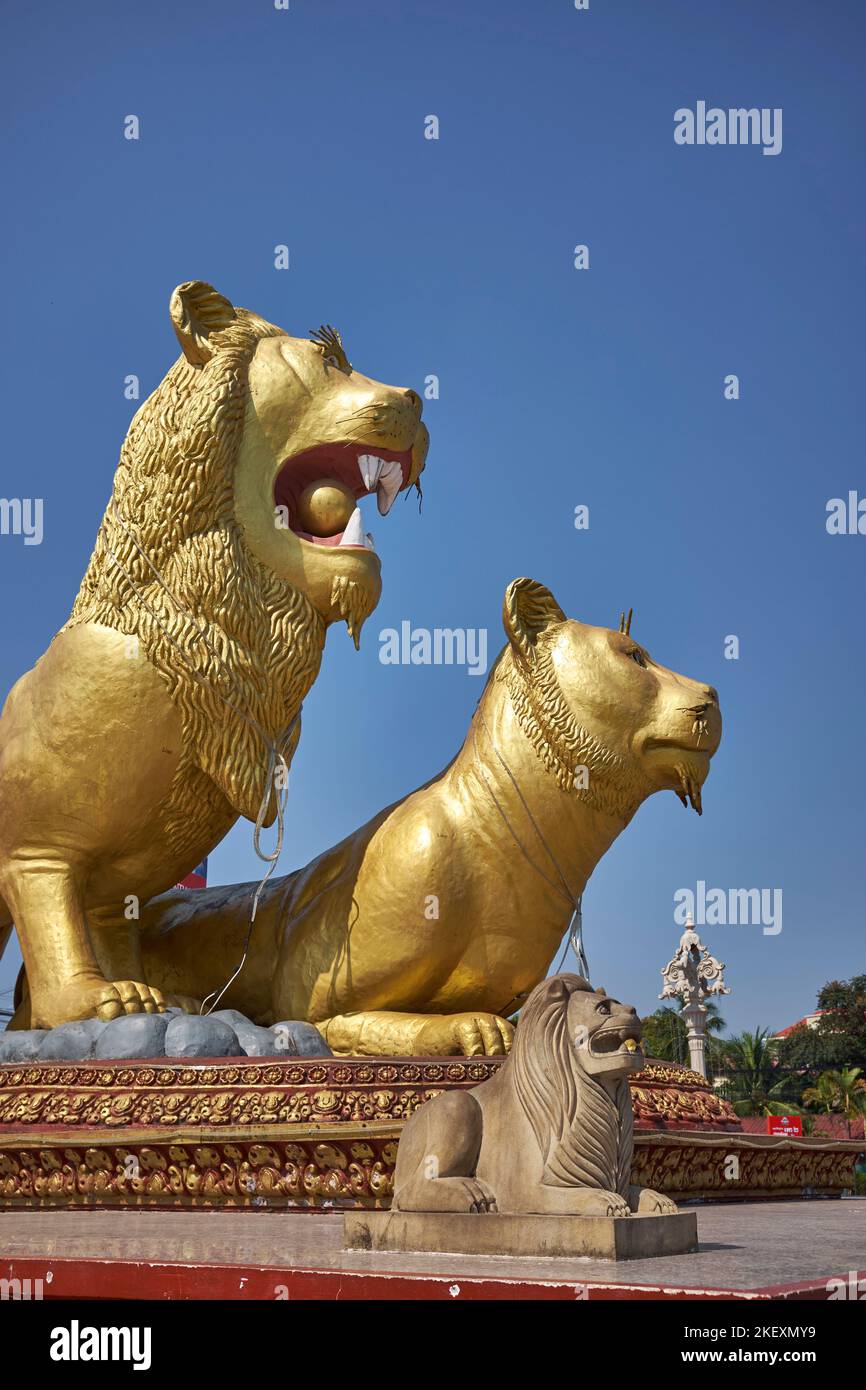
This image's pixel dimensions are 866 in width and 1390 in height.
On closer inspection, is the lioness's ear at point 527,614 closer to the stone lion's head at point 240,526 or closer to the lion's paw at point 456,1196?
the stone lion's head at point 240,526

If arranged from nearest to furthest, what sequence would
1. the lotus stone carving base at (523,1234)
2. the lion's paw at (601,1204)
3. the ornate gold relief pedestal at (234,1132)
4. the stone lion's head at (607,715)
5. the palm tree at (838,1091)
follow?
1. the lotus stone carving base at (523,1234)
2. the lion's paw at (601,1204)
3. the ornate gold relief pedestal at (234,1132)
4. the stone lion's head at (607,715)
5. the palm tree at (838,1091)

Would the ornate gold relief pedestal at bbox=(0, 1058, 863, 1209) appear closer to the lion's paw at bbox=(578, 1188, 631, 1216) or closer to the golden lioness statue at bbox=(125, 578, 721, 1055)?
the golden lioness statue at bbox=(125, 578, 721, 1055)

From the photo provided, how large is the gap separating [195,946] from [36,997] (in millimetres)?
1131

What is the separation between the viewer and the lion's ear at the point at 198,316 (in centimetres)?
766

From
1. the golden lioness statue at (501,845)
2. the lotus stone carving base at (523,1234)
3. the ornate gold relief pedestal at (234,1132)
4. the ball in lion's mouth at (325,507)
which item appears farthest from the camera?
the ball in lion's mouth at (325,507)

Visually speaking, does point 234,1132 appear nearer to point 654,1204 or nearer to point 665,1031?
point 654,1204

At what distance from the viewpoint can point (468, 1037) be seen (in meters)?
6.72

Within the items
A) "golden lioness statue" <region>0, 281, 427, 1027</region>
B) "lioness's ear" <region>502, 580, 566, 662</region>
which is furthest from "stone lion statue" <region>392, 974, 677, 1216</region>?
"lioness's ear" <region>502, 580, 566, 662</region>

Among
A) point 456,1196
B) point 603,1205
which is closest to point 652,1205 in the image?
point 603,1205

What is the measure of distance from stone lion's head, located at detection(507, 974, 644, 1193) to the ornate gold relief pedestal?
1.59 metres

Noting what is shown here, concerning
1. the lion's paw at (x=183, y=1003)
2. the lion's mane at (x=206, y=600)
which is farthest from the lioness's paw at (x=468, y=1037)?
the lion's mane at (x=206, y=600)

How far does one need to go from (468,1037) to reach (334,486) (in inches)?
123

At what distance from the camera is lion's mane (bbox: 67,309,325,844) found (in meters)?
7.35

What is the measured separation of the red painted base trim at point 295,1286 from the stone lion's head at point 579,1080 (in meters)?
0.87
